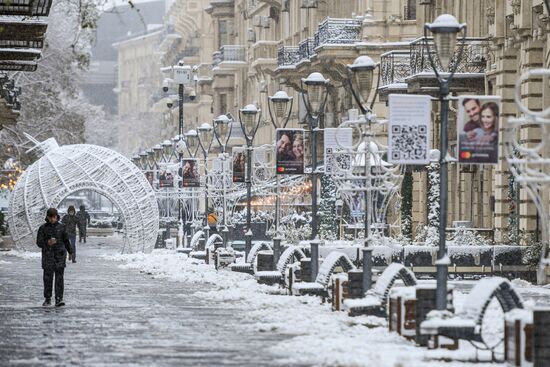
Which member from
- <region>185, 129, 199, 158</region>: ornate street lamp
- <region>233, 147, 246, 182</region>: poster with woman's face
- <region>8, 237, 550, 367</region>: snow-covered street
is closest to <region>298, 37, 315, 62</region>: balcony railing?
<region>185, 129, 199, 158</region>: ornate street lamp

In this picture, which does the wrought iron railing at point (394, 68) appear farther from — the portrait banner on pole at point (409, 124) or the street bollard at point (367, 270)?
the portrait banner on pole at point (409, 124)

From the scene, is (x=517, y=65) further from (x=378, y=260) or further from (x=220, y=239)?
(x=220, y=239)

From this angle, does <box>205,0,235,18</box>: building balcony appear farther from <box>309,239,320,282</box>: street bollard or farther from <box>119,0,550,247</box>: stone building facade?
<box>309,239,320,282</box>: street bollard

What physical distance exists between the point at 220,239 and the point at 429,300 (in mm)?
25035

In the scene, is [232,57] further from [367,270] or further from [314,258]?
[367,270]

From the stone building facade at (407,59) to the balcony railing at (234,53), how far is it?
0.05 meters

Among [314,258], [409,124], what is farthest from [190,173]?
[409,124]

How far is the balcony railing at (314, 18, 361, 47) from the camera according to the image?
5378 cm

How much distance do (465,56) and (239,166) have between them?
663 centimetres

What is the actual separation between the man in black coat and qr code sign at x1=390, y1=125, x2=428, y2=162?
661 cm

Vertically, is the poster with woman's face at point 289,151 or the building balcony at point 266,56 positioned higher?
the building balcony at point 266,56

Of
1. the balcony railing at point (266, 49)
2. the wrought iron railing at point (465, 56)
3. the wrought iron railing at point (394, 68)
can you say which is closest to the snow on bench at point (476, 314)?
the wrought iron railing at point (465, 56)

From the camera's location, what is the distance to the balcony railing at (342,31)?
5378cm

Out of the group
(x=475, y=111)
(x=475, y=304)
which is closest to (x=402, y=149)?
(x=475, y=111)
